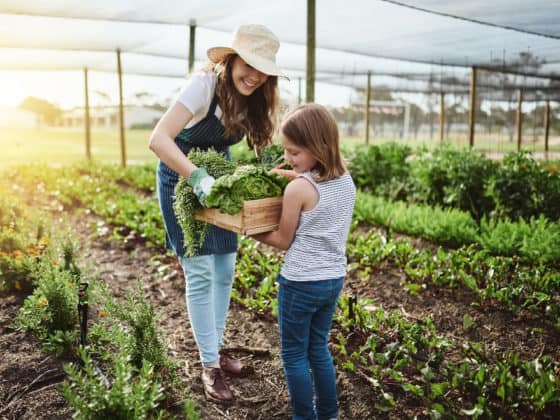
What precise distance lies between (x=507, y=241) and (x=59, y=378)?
137 inches

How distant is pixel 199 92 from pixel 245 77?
0.73 ft

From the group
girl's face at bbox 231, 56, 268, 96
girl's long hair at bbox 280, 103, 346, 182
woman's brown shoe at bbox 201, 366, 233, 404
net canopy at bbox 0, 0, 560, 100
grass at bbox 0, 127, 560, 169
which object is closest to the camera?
girl's long hair at bbox 280, 103, 346, 182

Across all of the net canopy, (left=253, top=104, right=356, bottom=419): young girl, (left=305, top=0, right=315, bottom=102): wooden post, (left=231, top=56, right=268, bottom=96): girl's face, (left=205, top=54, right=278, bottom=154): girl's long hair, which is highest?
the net canopy

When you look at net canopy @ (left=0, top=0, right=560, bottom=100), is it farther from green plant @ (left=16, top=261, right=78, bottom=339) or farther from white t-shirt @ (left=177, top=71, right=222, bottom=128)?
green plant @ (left=16, top=261, right=78, bottom=339)

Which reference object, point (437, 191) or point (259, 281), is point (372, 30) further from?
point (259, 281)

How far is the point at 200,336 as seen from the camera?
2.59 m

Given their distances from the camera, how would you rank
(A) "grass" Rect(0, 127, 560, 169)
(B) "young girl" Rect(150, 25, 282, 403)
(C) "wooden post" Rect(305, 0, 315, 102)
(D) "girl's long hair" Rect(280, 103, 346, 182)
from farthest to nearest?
(A) "grass" Rect(0, 127, 560, 169) < (C) "wooden post" Rect(305, 0, 315, 102) < (B) "young girl" Rect(150, 25, 282, 403) < (D) "girl's long hair" Rect(280, 103, 346, 182)

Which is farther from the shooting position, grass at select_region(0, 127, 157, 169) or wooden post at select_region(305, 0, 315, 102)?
grass at select_region(0, 127, 157, 169)

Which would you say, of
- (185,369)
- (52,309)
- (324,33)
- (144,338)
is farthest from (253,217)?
(324,33)

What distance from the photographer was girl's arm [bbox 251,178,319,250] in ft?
6.50

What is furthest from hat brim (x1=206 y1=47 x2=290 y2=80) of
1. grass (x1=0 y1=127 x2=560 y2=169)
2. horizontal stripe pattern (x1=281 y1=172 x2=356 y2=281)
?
grass (x1=0 y1=127 x2=560 y2=169)

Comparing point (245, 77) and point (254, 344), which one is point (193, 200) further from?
point (254, 344)

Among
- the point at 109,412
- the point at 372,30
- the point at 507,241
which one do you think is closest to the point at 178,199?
the point at 109,412

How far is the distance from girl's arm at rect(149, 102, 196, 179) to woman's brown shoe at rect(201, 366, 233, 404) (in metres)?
1.06
